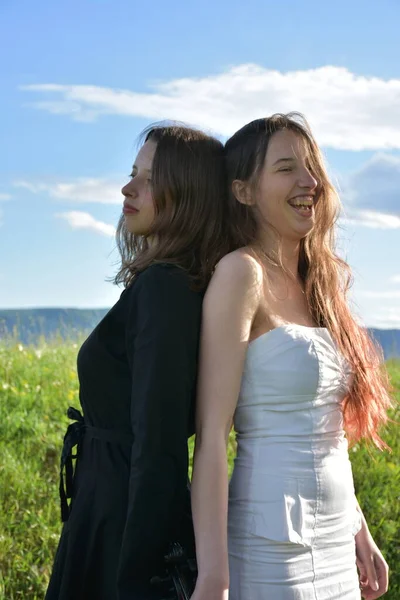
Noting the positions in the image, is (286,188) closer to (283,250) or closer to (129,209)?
(283,250)

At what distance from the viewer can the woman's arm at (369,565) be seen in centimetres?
286

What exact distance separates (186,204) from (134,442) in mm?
742

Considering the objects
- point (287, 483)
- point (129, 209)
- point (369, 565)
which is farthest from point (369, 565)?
point (129, 209)

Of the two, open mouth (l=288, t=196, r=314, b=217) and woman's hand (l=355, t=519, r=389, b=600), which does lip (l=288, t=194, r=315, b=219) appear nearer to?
open mouth (l=288, t=196, r=314, b=217)

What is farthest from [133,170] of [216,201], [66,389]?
[66,389]

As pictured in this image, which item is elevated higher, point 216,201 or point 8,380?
point 216,201

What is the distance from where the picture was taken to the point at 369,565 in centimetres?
288

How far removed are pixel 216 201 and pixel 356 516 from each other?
1105 millimetres

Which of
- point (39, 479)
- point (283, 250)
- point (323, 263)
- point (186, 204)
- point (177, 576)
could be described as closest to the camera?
point (177, 576)

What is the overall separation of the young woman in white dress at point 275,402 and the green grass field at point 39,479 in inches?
75.0

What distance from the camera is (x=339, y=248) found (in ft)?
10.4

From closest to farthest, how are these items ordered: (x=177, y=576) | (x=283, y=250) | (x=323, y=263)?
(x=177, y=576) → (x=283, y=250) → (x=323, y=263)

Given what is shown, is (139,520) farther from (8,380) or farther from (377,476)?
(8,380)

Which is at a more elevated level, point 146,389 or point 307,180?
point 307,180
